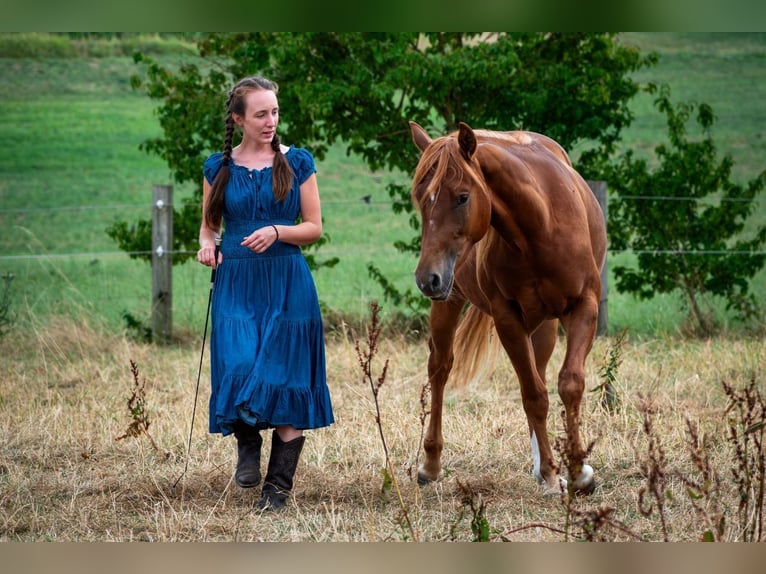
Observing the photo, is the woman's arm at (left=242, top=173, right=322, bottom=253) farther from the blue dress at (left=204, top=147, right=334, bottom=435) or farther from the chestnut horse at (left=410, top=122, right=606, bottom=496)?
the chestnut horse at (left=410, top=122, right=606, bottom=496)

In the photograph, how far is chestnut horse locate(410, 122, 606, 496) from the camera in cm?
430

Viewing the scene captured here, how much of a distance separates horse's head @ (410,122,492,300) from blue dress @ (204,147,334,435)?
0.76 meters

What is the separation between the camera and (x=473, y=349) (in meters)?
6.12

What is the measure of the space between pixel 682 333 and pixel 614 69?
8.14ft

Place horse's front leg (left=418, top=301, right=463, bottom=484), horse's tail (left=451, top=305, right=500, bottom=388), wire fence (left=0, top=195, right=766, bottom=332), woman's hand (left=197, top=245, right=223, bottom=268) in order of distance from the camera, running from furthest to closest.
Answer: wire fence (left=0, top=195, right=766, bottom=332), horse's tail (left=451, top=305, right=500, bottom=388), horse's front leg (left=418, top=301, right=463, bottom=484), woman's hand (left=197, top=245, right=223, bottom=268)

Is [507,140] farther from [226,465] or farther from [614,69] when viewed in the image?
[614,69]

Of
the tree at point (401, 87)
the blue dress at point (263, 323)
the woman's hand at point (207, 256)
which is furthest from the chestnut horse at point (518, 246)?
the tree at point (401, 87)

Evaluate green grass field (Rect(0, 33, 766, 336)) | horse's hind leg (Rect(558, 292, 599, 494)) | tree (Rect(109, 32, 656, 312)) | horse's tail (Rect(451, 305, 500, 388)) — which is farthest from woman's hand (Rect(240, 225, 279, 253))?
green grass field (Rect(0, 33, 766, 336))

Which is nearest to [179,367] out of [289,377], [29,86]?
[289,377]

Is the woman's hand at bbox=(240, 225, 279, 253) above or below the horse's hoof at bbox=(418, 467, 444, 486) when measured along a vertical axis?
above

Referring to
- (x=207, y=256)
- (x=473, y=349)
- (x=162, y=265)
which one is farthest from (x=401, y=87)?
(x=207, y=256)

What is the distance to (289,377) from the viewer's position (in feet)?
15.6

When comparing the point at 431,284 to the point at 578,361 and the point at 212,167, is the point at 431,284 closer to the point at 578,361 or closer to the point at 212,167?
the point at 578,361

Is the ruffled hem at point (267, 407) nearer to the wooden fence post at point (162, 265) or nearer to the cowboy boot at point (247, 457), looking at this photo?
the cowboy boot at point (247, 457)
